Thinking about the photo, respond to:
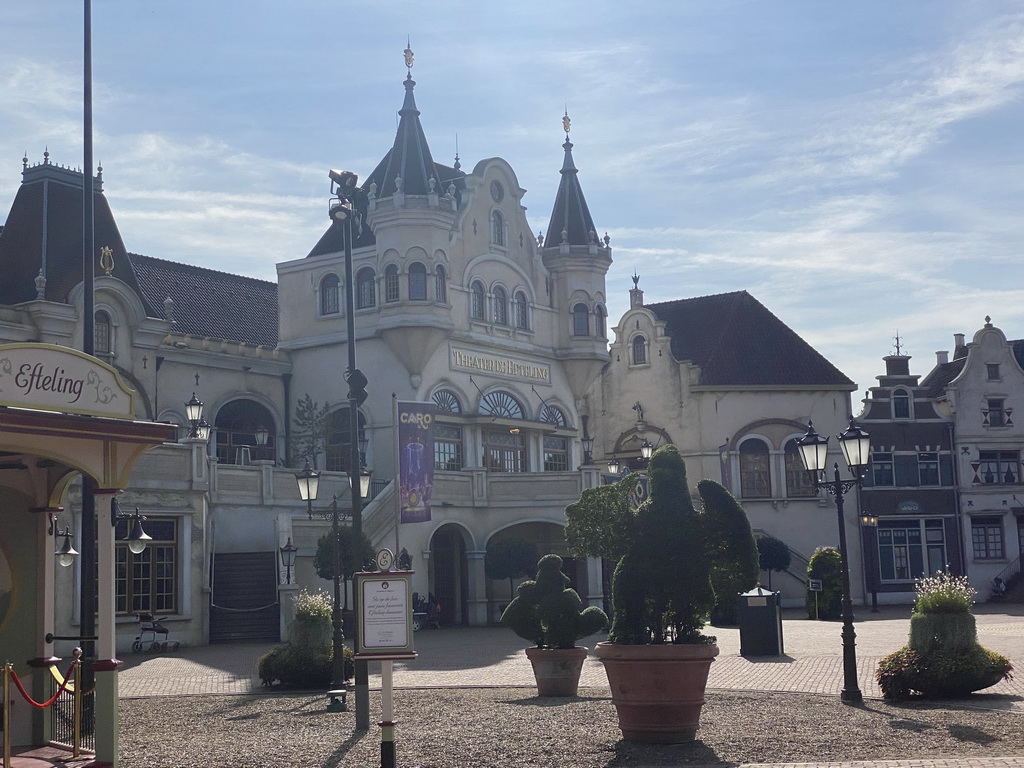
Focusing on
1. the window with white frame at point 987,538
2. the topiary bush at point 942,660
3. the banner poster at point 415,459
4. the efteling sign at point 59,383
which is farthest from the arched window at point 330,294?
the efteling sign at point 59,383

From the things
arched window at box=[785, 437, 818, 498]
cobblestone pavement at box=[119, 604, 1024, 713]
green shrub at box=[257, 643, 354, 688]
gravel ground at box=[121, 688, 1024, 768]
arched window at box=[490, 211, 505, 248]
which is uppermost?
arched window at box=[490, 211, 505, 248]

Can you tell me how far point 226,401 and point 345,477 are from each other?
6714 millimetres

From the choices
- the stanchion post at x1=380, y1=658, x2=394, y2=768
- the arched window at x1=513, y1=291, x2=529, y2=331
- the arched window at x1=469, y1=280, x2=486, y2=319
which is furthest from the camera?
the arched window at x1=513, y1=291, x2=529, y2=331

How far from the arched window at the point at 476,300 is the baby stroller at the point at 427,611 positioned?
10308mm

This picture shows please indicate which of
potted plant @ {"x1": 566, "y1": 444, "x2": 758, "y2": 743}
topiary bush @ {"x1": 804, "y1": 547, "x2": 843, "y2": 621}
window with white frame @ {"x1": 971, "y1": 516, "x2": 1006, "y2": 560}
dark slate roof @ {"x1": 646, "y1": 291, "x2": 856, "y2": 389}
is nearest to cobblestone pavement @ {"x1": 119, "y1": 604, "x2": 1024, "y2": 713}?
topiary bush @ {"x1": 804, "y1": 547, "x2": 843, "y2": 621}

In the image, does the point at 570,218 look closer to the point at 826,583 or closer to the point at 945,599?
the point at 826,583

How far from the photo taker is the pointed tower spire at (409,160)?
43.1m

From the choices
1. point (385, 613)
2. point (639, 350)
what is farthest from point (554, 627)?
point (639, 350)

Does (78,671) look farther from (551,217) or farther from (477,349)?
(551,217)

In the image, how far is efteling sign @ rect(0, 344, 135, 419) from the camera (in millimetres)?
11461

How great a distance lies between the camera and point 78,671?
40.6 feet

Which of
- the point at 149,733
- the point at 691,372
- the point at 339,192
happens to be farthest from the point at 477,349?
the point at 149,733

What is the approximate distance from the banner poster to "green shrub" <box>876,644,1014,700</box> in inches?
744

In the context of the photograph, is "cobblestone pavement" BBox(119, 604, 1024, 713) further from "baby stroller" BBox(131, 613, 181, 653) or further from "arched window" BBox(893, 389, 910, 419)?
"arched window" BBox(893, 389, 910, 419)
